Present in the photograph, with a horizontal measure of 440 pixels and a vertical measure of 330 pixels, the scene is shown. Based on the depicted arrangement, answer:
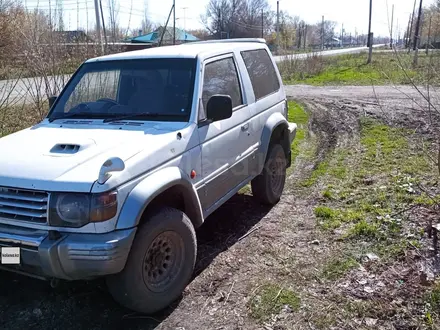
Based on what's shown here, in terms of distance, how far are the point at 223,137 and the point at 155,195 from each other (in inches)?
51.0

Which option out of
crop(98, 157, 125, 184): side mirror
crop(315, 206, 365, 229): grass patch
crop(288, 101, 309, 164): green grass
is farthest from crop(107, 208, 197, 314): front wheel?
crop(288, 101, 309, 164): green grass

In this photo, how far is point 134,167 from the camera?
2990mm

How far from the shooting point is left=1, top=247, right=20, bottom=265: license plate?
2.81 m

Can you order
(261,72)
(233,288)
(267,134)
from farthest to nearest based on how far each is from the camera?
(261,72), (267,134), (233,288)

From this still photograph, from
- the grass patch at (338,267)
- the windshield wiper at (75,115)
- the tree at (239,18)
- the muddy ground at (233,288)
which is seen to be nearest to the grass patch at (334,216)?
the muddy ground at (233,288)

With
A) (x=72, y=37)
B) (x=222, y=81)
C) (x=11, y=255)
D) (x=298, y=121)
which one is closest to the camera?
(x=11, y=255)

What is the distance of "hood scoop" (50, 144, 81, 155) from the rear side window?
2469 mm

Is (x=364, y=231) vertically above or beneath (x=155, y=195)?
beneath

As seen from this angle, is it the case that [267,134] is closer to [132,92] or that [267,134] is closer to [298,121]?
[132,92]

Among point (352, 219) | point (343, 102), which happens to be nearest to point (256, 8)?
point (343, 102)

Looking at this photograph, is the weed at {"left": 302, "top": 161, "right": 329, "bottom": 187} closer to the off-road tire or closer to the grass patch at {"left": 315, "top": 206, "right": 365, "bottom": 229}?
the off-road tire

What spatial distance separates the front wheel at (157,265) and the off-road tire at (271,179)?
A: 6.51 ft

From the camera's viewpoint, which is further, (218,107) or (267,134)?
→ (267,134)

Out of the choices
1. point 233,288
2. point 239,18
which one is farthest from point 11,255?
point 239,18
